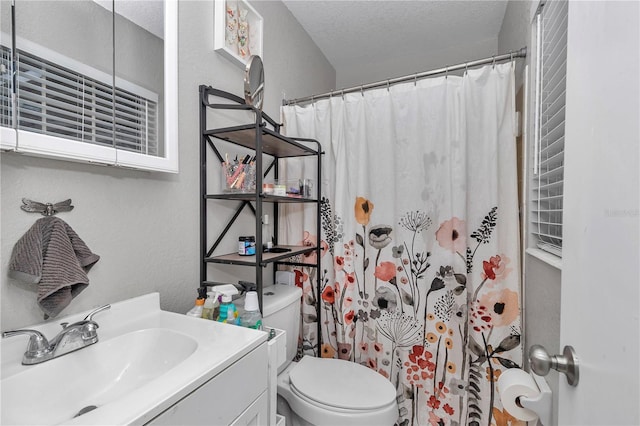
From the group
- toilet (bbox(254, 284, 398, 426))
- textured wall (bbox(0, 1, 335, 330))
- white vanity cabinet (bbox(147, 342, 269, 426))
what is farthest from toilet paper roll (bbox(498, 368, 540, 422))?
textured wall (bbox(0, 1, 335, 330))

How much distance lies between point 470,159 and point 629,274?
1170mm

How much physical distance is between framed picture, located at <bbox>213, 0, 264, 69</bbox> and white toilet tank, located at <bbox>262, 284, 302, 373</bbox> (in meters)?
1.20

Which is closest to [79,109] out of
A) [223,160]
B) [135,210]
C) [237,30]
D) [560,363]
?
[135,210]

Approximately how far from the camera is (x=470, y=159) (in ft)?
4.52

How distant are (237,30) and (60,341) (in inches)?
56.2

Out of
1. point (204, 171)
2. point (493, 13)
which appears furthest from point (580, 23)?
point (493, 13)

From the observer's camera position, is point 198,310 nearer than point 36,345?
No

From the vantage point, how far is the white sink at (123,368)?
0.56 m

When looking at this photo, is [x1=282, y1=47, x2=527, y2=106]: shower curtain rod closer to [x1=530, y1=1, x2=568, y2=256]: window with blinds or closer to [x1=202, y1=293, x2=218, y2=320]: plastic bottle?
[x1=530, y1=1, x2=568, y2=256]: window with blinds

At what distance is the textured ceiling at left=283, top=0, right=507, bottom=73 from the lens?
1747 mm

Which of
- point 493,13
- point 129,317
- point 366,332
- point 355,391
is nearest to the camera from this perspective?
point 129,317

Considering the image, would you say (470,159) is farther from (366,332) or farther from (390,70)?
(390,70)

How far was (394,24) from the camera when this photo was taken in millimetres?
1910

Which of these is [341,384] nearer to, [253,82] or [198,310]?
[198,310]
